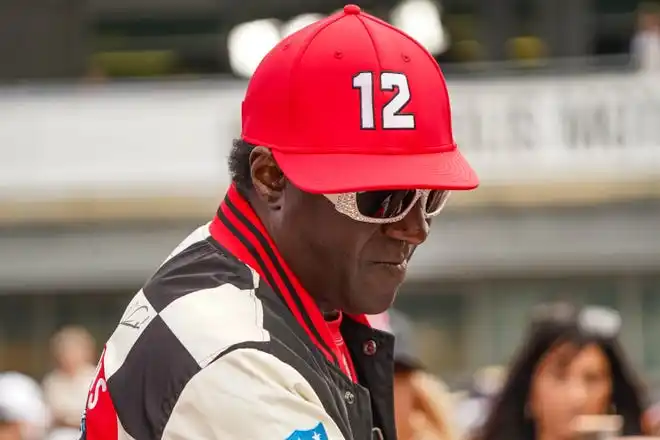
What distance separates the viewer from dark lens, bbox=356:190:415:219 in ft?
7.04

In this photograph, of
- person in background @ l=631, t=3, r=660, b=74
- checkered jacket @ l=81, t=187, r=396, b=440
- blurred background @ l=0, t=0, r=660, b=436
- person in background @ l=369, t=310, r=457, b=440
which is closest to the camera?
checkered jacket @ l=81, t=187, r=396, b=440

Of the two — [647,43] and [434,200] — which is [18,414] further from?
[647,43]

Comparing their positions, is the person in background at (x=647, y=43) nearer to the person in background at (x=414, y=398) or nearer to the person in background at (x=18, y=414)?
the person in background at (x=18, y=414)

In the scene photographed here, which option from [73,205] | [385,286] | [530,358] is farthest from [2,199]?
[385,286]

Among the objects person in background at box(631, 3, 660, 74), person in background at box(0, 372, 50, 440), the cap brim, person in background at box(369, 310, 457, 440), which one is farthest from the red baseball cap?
person in background at box(631, 3, 660, 74)

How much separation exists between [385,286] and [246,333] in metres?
0.34

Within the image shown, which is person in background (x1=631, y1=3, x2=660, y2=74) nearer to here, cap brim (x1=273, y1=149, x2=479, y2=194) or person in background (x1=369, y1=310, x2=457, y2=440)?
person in background (x1=369, y1=310, x2=457, y2=440)

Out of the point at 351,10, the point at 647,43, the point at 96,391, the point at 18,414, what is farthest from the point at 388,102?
the point at 647,43

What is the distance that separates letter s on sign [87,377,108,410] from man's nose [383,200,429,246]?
439mm

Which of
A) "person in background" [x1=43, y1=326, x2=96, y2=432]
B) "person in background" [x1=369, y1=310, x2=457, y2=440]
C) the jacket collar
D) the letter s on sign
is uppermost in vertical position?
the jacket collar

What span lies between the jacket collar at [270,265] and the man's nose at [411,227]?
148 millimetres

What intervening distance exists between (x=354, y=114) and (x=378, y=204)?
0.14 metres

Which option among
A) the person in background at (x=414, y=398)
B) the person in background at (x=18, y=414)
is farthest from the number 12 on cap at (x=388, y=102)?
the person in background at (x=18, y=414)

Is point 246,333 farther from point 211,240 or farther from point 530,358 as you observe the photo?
point 530,358
